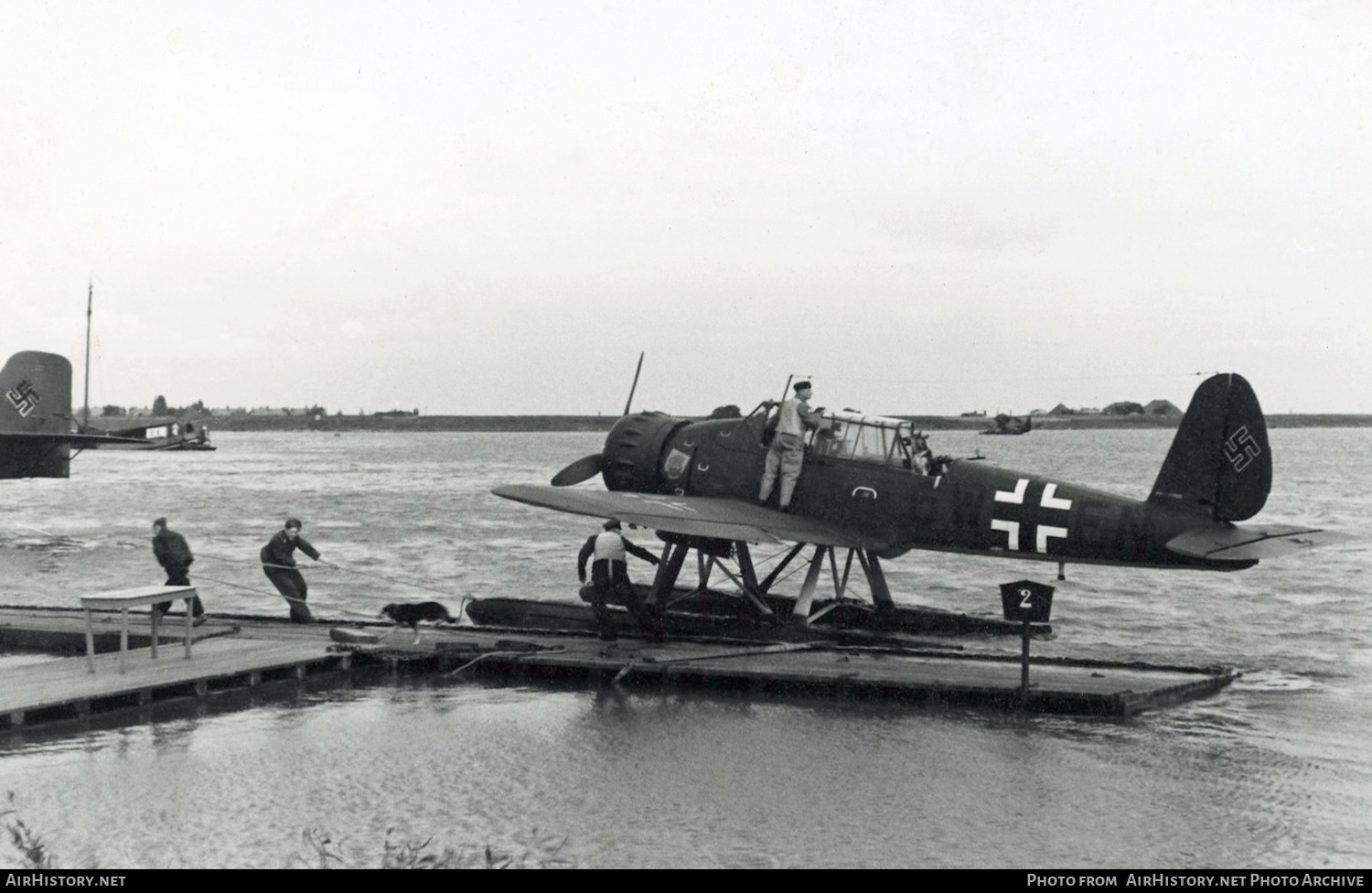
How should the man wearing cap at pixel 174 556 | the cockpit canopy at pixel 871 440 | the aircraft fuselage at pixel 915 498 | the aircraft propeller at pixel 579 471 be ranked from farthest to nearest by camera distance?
the aircraft propeller at pixel 579 471, the man wearing cap at pixel 174 556, the cockpit canopy at pixel 871 440, the aircraft fuselage at pixel 915 498

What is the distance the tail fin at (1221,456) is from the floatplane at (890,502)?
0.04ft

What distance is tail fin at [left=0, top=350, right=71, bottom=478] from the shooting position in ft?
115

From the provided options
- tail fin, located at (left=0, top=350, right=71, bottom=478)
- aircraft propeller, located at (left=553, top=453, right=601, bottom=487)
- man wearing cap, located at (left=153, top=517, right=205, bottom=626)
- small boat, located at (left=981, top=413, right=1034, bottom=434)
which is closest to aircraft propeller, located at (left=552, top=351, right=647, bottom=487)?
aircraft propeller, located at (left=553, top=453, right=601, bottom=487)

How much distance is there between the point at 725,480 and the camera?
16.2 m

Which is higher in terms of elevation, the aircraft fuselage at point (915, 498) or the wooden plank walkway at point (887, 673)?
the aircraft fuselage at point (915, 498)

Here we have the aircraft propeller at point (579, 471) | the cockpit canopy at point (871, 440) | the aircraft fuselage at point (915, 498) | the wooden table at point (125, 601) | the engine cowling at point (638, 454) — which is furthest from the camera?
the aircraft propeller at point (579, 471)

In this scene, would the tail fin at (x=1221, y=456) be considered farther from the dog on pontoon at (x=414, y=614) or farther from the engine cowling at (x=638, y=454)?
the dog on pontoon at (x=414, y=614)

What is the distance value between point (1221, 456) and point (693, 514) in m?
5.59

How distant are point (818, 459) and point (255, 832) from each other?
899 centimetres

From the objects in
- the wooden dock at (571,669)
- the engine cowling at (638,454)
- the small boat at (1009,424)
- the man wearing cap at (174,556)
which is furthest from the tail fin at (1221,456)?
the small boat at (1009,424)

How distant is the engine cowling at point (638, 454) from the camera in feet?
54.5

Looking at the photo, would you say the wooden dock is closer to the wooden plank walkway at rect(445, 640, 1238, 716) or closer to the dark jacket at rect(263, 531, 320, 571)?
the wooden plank walkway at rect(445, 640, 1238, 716)

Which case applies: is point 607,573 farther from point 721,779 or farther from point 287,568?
point 721,779

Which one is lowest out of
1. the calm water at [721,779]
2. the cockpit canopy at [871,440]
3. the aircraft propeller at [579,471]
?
the calm water at [721,779]
